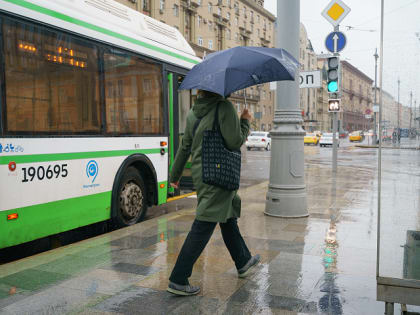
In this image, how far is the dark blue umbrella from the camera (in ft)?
11.9

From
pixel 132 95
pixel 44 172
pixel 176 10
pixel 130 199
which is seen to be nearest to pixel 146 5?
pixel 176 10

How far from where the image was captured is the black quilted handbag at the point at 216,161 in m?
3.74

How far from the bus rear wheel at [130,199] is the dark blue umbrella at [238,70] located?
126 inches

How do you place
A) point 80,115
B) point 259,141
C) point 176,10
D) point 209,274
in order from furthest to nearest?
point 176,10 < point 259,141 < point 80,115 < point 209,274

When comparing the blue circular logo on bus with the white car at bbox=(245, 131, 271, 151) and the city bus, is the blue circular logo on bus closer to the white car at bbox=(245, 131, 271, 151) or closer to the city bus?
the city bus

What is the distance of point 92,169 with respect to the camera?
19.6 ft

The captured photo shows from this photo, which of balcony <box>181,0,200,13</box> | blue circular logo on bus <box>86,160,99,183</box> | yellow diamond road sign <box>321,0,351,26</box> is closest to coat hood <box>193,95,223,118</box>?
blue circular logo on bus <box>86,160,99,183</box>

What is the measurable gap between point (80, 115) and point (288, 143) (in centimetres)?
333

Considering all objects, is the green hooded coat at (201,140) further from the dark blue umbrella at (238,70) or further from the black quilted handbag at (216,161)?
the dark blue umbrella at (238,70)

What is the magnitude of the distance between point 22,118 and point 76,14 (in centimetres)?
173

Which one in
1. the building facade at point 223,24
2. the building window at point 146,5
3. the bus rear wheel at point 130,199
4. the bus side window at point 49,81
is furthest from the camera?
the building facade at point 223,24

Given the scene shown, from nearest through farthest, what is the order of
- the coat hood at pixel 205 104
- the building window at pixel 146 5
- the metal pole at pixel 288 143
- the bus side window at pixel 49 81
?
the coat hood at pixel 205 104 → the bus side window at pixel 49 81 → the metal pole at pixel 288 143 → the building window at pixel 146 5

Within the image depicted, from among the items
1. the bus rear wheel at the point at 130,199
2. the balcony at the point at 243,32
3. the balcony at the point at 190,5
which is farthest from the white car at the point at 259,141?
the balcony at the point at 243,32

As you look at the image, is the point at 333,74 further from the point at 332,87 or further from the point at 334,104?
the point at 334,104
